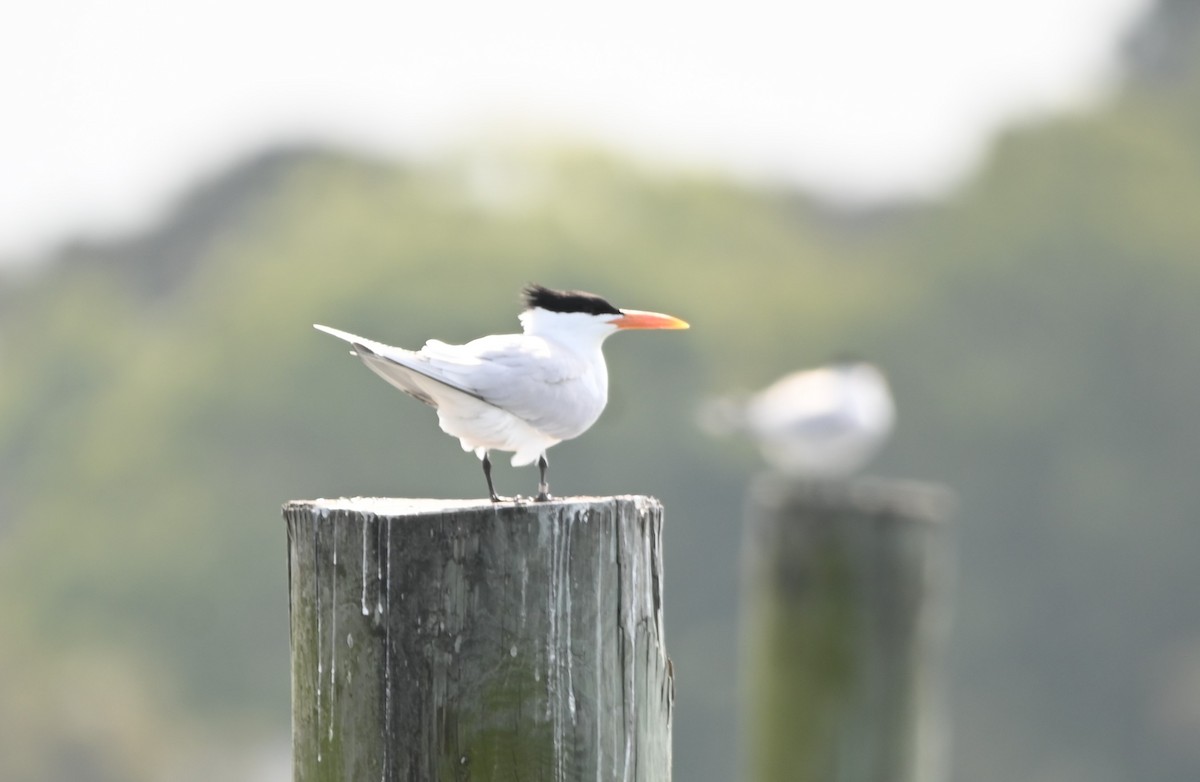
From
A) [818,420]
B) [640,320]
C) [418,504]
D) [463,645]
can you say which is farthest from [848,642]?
[818,420]

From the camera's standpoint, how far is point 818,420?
1152 cm

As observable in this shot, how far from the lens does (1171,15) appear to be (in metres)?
34.4

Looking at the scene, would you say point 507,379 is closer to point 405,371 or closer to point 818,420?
point 405,371

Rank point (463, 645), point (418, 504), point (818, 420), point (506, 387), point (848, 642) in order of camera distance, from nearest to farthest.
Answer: point (463, 645), point (418, 504), point (506, 387), point (848, 642), point (818, 420)

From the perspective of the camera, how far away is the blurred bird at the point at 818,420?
11562mm

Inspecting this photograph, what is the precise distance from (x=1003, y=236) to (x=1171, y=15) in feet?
36.4

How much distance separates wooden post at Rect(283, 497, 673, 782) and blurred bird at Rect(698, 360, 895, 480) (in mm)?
8866

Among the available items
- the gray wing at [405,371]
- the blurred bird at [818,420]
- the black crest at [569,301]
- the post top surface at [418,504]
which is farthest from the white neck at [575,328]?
the blurred bird at [818,420]

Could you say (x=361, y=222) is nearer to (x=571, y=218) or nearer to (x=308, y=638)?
(x=571, y=218)

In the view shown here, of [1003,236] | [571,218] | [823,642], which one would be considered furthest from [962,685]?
[823,642]

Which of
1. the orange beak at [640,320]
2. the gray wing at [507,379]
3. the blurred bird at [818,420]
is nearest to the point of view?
the gray wing at [507,379]

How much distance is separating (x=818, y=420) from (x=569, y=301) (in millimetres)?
7462

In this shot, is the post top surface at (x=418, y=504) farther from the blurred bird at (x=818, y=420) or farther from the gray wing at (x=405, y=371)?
the blurred bird at (x=818, y=420)

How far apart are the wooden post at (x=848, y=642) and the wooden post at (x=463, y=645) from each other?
7.75 feet
